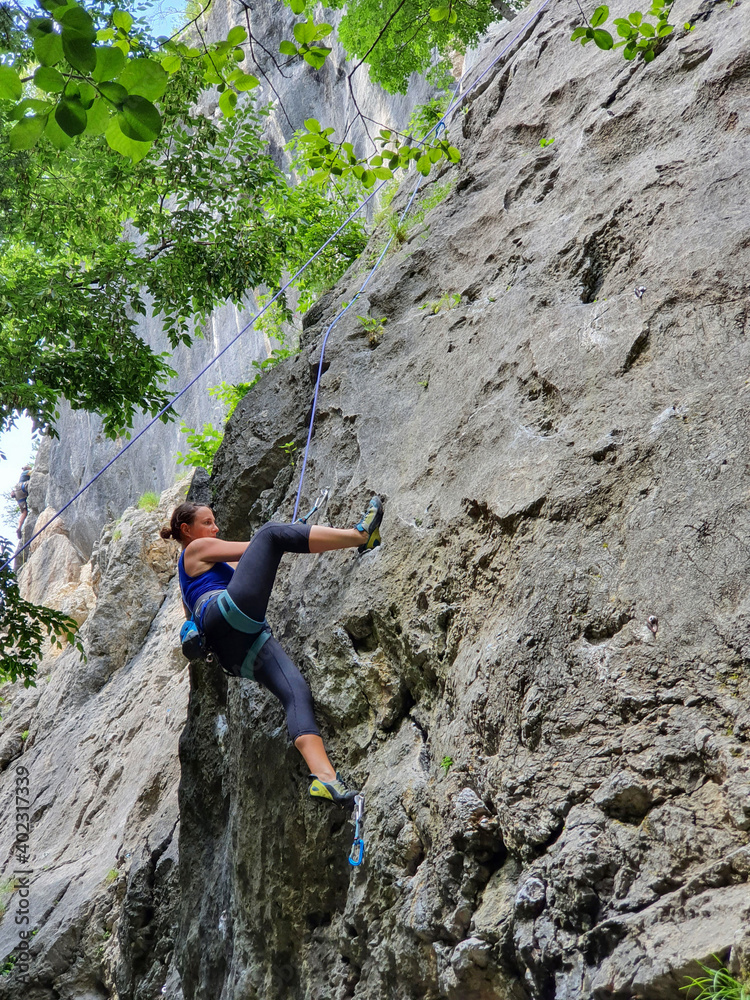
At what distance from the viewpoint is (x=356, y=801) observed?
3773mm

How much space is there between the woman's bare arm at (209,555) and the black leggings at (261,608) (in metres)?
0.44

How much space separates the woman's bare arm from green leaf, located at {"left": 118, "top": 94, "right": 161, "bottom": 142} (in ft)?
10.7

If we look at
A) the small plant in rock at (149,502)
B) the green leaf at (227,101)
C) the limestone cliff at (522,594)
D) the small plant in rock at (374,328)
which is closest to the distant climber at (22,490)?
the small plant in rock at (149,502)

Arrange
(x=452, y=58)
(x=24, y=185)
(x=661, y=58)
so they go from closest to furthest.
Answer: (x=661, y=58)
(x=24, y=185)
(x=452, y=58)

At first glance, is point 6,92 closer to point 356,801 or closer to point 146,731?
point 356,801

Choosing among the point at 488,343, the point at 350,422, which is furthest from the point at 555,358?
the point at 350,422

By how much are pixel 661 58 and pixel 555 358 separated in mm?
2235

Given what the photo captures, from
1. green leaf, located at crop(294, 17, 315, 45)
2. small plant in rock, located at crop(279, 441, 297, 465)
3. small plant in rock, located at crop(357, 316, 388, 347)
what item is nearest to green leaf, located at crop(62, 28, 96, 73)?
green leaf, located at crop(294, 17, 315, 45)

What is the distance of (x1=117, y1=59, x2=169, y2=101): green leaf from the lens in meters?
1.82

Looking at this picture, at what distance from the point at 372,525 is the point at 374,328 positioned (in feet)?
6.14

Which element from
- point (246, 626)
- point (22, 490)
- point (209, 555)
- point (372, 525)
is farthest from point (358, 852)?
point (22, 490)

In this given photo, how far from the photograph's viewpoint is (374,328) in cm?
571

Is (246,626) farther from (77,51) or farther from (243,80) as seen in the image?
(77,51)

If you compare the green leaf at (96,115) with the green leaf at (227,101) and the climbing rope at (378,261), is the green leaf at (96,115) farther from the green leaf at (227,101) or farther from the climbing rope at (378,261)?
the climbing rope at (378,261)
